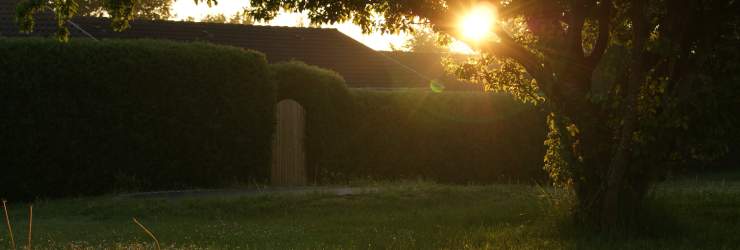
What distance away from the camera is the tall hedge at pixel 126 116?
17.9m

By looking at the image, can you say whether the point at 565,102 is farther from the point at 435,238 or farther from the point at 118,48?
the point at 118,48

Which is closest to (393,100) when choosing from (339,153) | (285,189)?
(339,153)

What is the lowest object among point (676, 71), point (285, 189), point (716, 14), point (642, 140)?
point (285, 189)

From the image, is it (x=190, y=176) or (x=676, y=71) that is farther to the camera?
(x=190, y=176)

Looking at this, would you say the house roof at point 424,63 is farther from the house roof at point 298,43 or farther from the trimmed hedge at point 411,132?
the trimmed hedge at point 411,132

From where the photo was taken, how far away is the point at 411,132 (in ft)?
76.9

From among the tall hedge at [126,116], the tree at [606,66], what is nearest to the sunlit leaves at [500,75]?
the tree at [606,66]

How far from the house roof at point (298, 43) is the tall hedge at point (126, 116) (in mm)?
10901

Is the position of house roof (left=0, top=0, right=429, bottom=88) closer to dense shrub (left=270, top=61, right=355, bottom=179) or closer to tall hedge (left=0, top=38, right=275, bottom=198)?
dense shrub (left=270, top=61, right=355, bottom=179)

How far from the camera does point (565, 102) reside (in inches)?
462

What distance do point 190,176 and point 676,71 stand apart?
11.5 metres

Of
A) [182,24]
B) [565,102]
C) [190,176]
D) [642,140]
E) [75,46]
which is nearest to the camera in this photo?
[642,140]

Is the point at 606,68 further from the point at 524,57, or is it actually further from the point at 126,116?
the point at 126,116

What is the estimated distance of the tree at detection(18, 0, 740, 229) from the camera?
1094 centimetres
